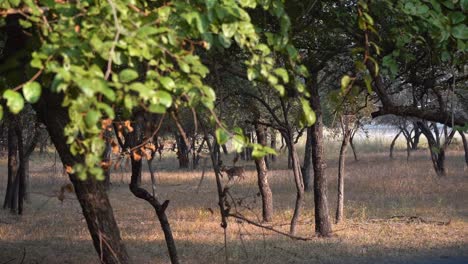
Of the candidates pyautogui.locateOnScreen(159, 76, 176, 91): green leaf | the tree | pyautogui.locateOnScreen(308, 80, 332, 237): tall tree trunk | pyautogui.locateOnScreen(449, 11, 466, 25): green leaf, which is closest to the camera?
the tree

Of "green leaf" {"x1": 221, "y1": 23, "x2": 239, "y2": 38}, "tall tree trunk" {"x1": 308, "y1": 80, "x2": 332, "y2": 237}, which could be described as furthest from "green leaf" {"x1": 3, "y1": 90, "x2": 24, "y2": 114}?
"tall tree trunk" {"x1": 308, "y1": 80, "x2": 332, "y2": 237}

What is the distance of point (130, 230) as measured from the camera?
1761 cm

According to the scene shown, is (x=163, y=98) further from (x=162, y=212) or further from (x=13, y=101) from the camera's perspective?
(x=162, y=212)

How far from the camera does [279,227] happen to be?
17.8m

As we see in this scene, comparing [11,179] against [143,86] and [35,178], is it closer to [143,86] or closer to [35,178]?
[35,178]

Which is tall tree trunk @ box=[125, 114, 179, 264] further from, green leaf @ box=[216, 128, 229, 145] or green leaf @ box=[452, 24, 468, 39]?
green leaf @ box=[216, 128, 229, 145]

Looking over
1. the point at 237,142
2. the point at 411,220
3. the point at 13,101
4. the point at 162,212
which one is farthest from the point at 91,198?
the point at 411,220

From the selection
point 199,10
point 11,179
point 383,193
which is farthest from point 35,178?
point 199,10

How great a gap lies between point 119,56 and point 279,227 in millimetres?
14921

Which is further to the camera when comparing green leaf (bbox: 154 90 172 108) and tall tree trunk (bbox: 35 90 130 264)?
tall tree trunk (bbox: 35 90 130 264)

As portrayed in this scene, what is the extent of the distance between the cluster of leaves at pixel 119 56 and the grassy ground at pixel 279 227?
8.80 ft

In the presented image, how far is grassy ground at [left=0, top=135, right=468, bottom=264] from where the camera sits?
43.2ft

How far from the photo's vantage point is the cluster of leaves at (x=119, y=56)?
2.92 metres

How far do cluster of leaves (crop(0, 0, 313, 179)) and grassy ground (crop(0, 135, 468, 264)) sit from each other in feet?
8.80
